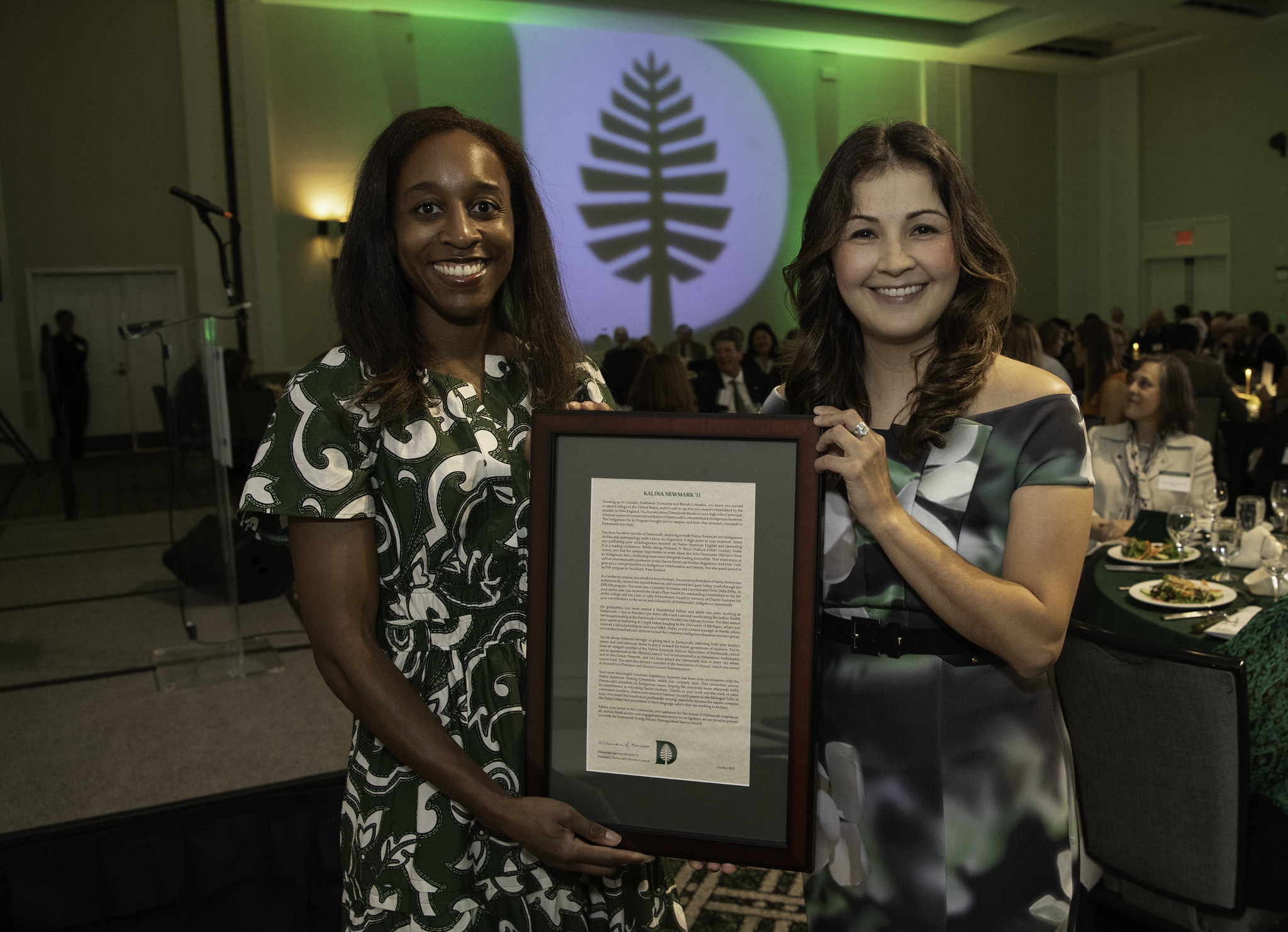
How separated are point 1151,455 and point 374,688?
398 cm

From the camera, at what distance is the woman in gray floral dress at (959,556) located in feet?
4.17

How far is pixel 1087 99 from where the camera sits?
17.7 meters

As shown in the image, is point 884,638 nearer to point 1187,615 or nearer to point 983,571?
point 983,571

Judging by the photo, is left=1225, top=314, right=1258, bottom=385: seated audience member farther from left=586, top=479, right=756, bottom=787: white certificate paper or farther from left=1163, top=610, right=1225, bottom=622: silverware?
left=586, top=479, right=756, bottom=787: white certificate paper

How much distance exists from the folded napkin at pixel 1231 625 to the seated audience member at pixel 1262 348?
27.1 feet

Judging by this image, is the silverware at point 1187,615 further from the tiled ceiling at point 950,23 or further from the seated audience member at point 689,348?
the tiled ceiling at point 950,23

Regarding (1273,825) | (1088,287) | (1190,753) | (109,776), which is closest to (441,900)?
(1190,753)

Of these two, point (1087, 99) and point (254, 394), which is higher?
point (1087, 99)

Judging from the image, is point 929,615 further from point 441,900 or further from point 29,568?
point 29,568

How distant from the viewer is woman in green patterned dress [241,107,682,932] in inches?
49.7

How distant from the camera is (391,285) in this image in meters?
1.37

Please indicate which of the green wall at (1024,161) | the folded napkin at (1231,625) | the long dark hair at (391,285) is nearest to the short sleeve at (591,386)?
the long dark hair at (391,285)

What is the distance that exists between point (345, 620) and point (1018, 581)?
0.82 meters

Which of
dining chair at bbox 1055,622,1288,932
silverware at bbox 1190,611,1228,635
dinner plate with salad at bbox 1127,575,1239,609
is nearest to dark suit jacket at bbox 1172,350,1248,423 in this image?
dinner plate with salad at bbox 1127,575,1239,609
